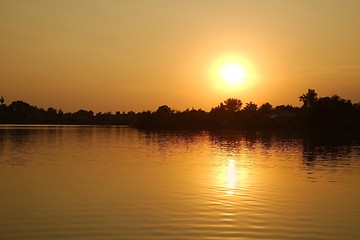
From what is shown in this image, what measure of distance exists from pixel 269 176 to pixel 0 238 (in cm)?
1867

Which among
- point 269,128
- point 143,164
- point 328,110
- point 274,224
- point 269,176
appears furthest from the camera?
point 269,128

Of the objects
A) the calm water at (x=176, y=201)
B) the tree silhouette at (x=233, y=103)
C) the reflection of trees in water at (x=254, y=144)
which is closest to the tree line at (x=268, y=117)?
the tree silhouette at (x=233, y=103)

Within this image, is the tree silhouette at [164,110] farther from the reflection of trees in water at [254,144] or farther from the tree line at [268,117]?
the reflection of trees in water at [254,144]

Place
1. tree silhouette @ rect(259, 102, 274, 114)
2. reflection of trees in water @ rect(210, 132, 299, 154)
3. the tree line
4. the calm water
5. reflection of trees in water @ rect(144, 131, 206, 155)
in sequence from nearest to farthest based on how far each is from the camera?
the calm water < reflection of trees in water @ rect(144, 131, 206, 155) < reflection of trees in water @ rect(210, 132, 299, 154) < the tree line < tree silhouette @ rect(259, 102, 274, 114)

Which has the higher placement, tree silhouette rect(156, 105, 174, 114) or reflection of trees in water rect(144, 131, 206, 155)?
tree silhouette rect(156, 105, 174, 114)

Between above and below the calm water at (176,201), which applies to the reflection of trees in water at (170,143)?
above

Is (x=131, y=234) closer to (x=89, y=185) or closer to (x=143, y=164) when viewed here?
(x=89, y=185)

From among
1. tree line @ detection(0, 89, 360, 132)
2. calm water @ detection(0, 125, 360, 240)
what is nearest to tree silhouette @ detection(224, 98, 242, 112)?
tree line @ detection(0, 89, 360, 132)

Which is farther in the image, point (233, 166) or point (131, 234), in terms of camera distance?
point (233, 166)

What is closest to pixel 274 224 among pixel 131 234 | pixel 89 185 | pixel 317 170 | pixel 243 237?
pixel 243 237

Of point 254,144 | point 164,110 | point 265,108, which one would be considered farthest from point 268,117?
point 254,144

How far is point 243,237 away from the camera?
522 inches

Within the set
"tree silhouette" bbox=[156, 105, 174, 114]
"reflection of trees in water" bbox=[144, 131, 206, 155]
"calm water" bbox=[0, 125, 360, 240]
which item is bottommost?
"calm water" bbox=[0, 125, 360, 240]

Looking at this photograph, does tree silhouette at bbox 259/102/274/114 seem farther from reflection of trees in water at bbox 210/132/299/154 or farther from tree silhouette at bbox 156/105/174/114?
reflection of trees in water at bbox 210/132/299/154
